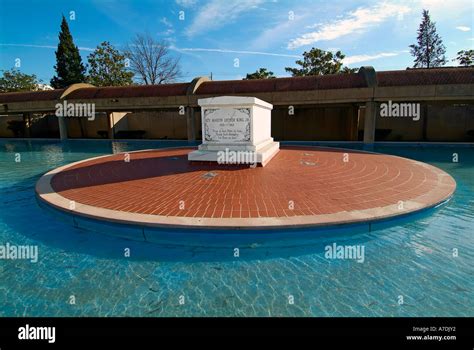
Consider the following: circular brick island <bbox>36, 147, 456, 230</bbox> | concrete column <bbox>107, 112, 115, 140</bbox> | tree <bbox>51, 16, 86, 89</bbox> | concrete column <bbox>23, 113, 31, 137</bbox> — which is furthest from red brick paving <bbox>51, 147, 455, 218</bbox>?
tree <bbox>51, 16, 86, 89</bbox>

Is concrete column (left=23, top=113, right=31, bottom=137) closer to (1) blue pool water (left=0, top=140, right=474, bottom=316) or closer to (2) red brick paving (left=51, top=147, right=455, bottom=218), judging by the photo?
(2) red brick paving (left=51, top=147, right=455, bottom=218)

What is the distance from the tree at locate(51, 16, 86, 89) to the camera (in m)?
40.6

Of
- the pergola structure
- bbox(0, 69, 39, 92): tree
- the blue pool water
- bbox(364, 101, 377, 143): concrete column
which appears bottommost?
the blue pool water

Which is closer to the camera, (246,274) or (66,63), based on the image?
(246,274)

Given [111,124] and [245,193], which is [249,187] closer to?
[245,193]

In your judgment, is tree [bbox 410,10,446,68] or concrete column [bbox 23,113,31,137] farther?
tree [bbox 410,10,446,68]

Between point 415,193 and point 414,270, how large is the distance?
3.20 meters

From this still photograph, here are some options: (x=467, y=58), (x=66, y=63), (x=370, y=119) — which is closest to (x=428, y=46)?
(x=467, y=58)

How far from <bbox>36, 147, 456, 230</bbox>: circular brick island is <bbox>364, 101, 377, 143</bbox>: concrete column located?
807 centimetres

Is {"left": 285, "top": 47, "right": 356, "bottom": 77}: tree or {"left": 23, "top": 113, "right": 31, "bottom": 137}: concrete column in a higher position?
{"left": 285, "top": 47, "right": 356, "bottom": 77}: tree

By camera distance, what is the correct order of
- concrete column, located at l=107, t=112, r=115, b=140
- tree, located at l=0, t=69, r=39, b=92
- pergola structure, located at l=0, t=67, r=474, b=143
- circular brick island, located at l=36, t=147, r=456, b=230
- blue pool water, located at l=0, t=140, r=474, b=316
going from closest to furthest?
blue pool water, located at l=0, t=140, r=474, b=316 < circular brick island, located at l=36, t=147, r=456, b=230 < pergola structure, located at l=0, t=67, r=474, b=143 < concrete column, located at l=107, t=112, r=115, b=140 < tree, located at l=0, t=69, r=39, b=92

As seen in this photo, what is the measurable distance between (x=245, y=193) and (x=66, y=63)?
4656cm

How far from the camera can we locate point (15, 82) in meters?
39.3
